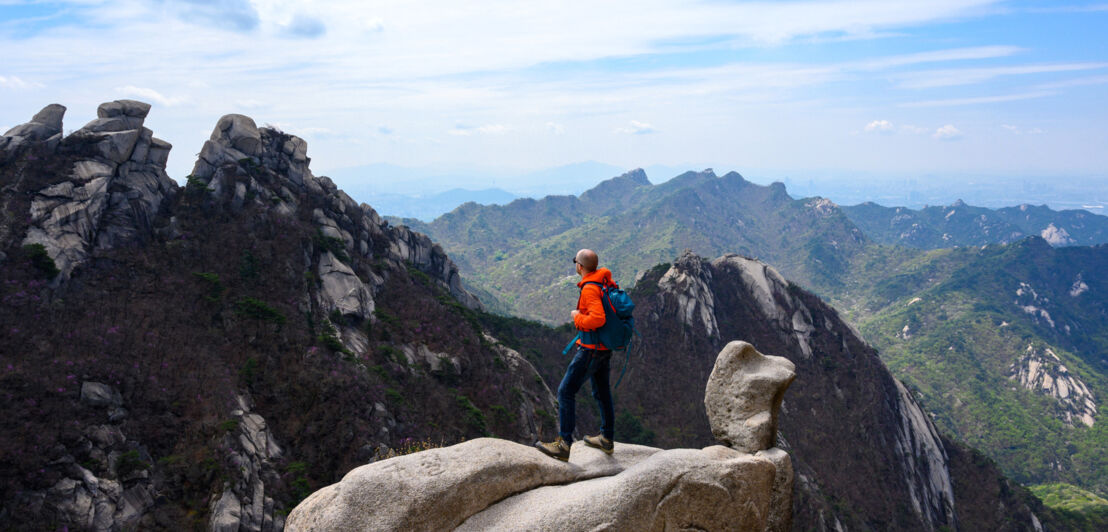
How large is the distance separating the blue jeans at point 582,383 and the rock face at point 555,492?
0.81 meters

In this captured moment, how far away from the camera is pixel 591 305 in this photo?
1032 cm

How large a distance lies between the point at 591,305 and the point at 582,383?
164cm

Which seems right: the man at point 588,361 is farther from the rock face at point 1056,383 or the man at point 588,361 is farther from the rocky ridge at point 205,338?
the rock face at point 1056,383

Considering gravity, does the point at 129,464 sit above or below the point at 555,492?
below

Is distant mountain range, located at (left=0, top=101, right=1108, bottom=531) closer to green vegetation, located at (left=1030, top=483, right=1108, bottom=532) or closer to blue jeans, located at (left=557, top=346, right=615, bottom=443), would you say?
blue jeans, located at (left=557, top=346, right=615, bottom=443)

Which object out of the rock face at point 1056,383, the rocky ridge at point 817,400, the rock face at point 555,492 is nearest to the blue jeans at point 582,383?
the rock face at point 555,492

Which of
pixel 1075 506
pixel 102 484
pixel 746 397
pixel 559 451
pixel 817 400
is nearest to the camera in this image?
pixel 559 451

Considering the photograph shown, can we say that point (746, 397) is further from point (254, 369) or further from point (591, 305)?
point (254, 369)

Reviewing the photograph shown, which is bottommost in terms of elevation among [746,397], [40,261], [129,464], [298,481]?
[298,481]

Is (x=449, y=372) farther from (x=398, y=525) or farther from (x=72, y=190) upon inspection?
(x=398, y=525)

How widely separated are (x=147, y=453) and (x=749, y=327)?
82.9 meters

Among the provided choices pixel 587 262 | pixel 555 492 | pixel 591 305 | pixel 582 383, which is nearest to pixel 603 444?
pixel 555 492

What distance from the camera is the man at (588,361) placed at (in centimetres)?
1030

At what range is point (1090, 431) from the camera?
13088 cm
